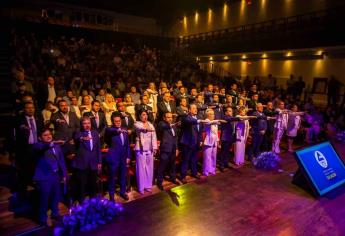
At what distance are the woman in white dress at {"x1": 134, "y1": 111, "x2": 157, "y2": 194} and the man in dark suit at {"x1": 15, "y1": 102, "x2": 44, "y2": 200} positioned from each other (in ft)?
6.12

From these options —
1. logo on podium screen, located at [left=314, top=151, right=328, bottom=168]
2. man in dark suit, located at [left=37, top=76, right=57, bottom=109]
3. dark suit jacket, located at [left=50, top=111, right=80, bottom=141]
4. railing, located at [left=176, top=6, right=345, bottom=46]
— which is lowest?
logo on podium screen, located at [left=314, top=151, right=328, bottom=168]

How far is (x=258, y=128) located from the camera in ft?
24.9

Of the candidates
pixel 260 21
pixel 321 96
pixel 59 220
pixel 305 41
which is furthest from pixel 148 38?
pixel 59 220

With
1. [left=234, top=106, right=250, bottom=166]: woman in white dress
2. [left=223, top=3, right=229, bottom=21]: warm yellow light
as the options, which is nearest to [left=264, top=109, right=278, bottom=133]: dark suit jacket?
[left=234, top=106, right=250, bottom=166]: woman in white dress

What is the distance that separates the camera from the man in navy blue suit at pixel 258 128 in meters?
7.54

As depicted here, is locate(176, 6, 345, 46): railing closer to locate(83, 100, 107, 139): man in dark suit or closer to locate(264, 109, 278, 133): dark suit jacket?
locate(264, 109, 278, 133): dark suit jacket

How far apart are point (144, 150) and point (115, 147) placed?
0.60 m

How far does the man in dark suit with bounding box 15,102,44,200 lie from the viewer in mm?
5129

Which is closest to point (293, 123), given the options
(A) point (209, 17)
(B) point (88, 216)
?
(B) point (88, 216)

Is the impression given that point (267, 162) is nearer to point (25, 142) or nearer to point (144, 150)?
point (144, 150)

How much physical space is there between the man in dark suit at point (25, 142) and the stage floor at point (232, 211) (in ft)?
6.15

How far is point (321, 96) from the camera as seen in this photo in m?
15.5

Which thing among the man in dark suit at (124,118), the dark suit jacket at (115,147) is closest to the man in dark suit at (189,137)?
the man in dark suit at (124,118)

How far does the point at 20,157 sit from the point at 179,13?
2099 centimetres
